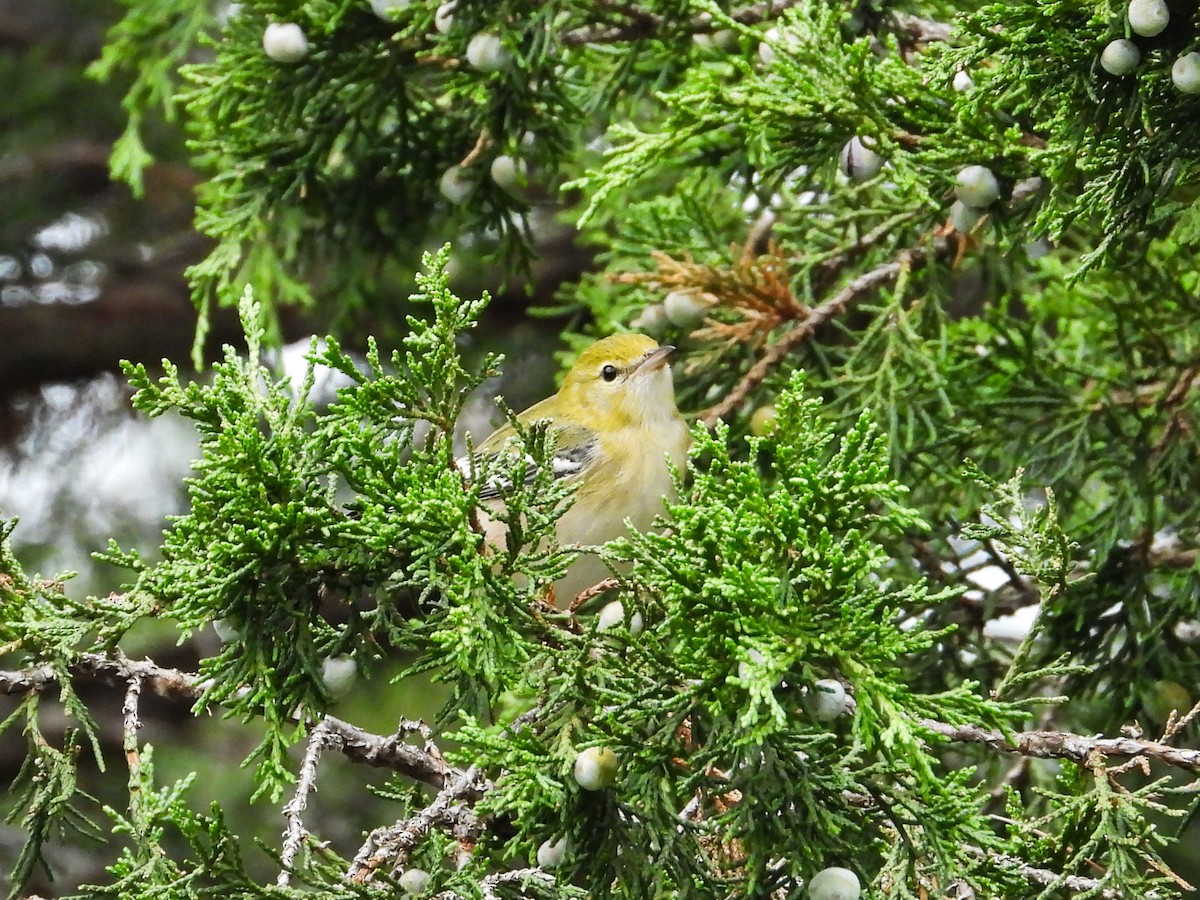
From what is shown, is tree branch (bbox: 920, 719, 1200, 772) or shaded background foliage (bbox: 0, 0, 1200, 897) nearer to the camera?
tree branch (bbox: 920, 719, 1200, 772)

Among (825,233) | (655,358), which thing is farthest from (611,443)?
(825,233)

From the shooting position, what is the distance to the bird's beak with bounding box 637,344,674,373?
14.3 ft

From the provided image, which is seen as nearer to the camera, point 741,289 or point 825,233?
point 741,289

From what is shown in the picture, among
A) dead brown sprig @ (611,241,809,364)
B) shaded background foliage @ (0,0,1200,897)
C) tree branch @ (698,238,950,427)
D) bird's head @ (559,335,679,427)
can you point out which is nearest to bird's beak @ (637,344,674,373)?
bird's head @ (559,335,679,427)

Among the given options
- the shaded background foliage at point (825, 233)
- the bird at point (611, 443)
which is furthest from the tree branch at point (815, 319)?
the bird at point (611, 443)

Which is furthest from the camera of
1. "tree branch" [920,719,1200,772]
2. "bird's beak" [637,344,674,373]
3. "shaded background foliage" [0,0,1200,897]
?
"bird's beak" [637,344,674,373]

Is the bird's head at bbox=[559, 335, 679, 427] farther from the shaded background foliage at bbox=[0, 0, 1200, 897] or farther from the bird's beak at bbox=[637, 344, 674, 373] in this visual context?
the shaded background foliage at bbox=[0, 0, 1200, 897]

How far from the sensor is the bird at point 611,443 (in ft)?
13.8

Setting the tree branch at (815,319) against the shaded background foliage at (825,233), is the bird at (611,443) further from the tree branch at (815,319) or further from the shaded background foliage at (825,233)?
the tree branch at (815,319)

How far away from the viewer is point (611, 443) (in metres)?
4.46

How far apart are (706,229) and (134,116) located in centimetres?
197

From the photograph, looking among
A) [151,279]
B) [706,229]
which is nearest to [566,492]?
[706,229]

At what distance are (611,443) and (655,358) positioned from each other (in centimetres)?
31

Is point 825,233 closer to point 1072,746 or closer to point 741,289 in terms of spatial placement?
point 741,289
